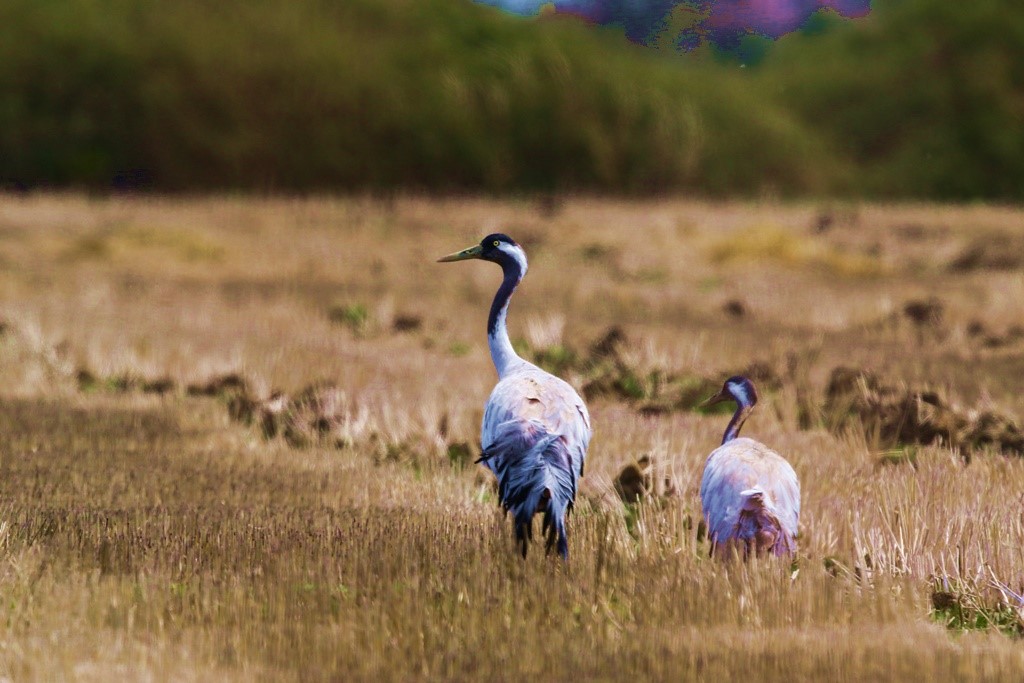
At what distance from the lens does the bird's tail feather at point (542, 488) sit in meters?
6.94

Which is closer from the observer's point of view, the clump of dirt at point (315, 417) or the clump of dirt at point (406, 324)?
the clump of dirt at point (315, 417)

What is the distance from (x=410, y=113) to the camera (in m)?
43.3

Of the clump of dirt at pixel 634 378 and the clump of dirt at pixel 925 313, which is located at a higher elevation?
the clump of dirt at pixel 925 313

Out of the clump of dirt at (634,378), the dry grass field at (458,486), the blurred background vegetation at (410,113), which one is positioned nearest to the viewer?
the dry grass field at (458,486)

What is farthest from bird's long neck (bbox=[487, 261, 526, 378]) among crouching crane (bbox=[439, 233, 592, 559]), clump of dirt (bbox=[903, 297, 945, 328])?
clump of dirt (bbox=[903, 297, 945, 328])

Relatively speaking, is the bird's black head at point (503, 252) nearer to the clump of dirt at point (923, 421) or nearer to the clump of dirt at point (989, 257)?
the clump of dirt at point (923, 421)

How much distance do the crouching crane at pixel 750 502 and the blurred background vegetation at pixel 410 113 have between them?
93.3 ft

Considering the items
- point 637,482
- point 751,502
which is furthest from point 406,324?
point 751,502

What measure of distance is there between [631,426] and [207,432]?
9.80ft

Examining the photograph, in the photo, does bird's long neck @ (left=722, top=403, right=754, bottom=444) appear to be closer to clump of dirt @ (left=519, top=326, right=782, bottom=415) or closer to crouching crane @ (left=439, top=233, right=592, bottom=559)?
crouching crane @ (left=439, top=233, right=592, bottom=559)

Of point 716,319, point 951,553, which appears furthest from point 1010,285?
point 951,553

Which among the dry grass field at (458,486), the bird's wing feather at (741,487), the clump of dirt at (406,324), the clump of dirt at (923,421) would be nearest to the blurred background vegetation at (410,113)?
the dry grass field at (458,486)

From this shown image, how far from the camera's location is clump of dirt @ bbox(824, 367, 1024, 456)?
10867mm

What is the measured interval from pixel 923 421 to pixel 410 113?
33.5m
